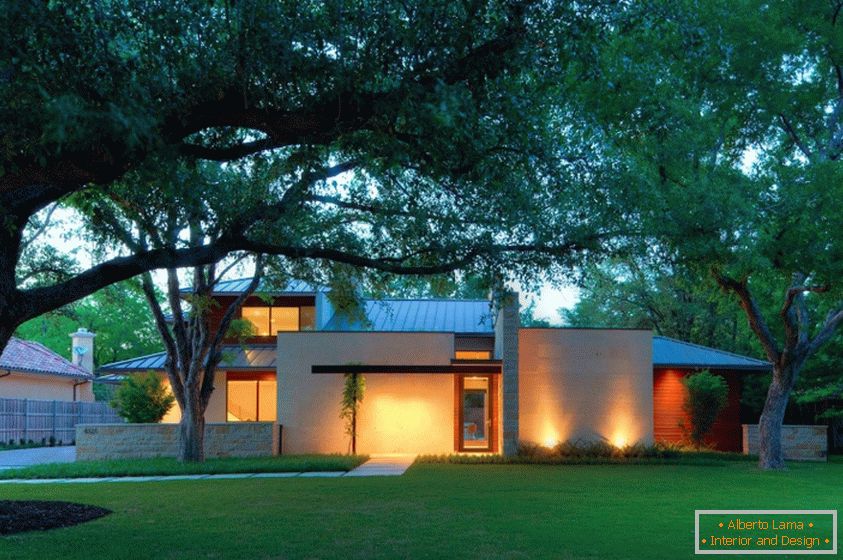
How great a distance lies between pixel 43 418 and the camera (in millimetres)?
33938

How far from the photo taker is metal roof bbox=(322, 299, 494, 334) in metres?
27.9

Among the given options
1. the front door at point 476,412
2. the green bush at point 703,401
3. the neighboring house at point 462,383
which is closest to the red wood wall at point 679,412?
the neighboring house at point 462,383

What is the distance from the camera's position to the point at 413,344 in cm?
2502

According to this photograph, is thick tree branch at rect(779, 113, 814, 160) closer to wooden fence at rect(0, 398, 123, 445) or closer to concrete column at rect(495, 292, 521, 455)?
concrete column at rect(495, 292, 521, 455)

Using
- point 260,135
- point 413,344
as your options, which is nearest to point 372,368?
point 413,344

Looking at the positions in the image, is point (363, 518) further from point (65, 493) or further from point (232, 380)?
point (232, 380)

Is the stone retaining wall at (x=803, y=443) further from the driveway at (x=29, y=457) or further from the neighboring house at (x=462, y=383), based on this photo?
the driveway at (x=29, y=457)

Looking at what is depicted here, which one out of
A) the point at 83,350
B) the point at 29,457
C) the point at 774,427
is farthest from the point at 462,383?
the point at 83,350

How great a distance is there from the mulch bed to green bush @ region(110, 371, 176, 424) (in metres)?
13.2

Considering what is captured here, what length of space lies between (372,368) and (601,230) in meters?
12.5

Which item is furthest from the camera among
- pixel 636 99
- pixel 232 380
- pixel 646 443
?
pixel 232 380

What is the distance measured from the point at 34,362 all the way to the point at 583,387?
2320cm

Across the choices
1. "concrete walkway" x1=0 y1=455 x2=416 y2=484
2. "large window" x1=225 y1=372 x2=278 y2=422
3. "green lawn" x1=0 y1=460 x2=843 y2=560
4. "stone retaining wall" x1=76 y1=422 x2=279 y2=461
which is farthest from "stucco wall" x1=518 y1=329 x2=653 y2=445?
"large window" x1=225 y1=372 x2=278 y2=422

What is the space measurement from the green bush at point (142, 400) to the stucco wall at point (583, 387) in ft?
33.2
